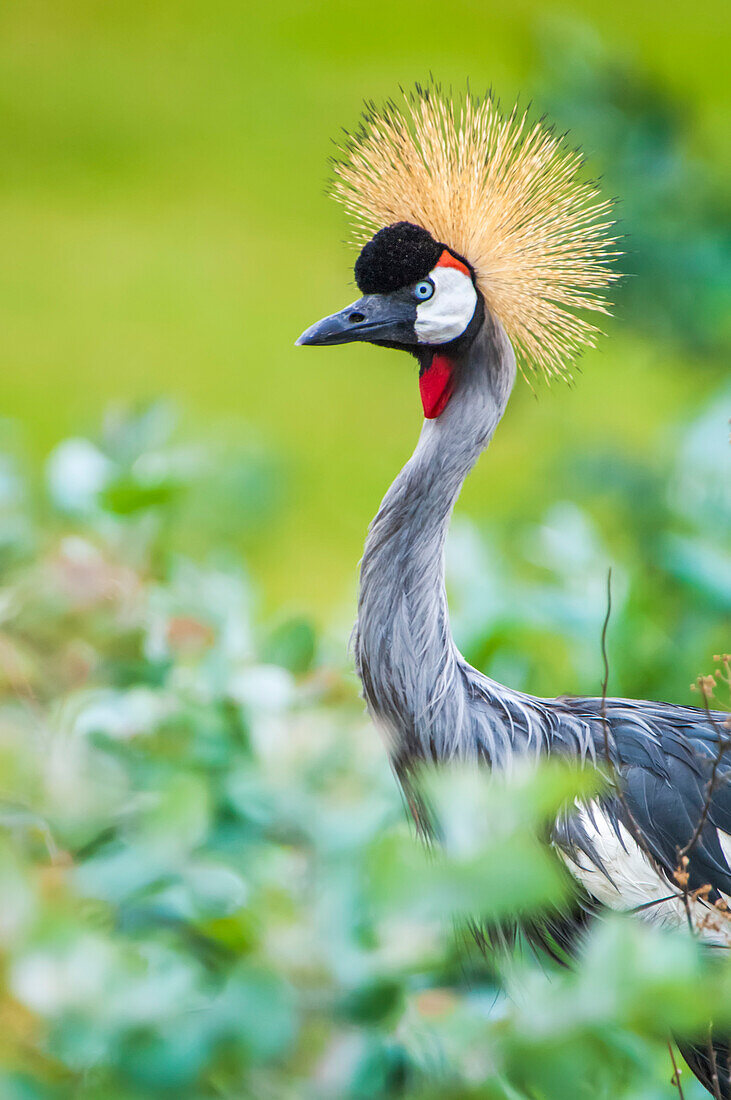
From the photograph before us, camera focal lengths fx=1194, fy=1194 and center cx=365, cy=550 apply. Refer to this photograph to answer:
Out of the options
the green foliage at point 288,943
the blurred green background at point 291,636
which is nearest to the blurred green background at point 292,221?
the blurred green background at point 291,636

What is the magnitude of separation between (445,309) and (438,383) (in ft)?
0.23

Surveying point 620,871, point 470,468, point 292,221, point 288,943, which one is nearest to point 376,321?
point 470,468

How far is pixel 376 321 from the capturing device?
108 cm

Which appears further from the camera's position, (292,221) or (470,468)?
(292,221)

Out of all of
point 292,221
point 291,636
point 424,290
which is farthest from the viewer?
point 292,221

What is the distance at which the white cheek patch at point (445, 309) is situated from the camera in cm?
108

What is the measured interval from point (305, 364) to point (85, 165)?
1.68m

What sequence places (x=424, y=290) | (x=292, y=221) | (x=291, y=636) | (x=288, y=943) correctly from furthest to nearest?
(x=292, y=221) < (x=291, y=636) < (x=424, y=290) < (x=288, y=943)

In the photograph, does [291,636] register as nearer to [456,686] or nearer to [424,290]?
[456,686]

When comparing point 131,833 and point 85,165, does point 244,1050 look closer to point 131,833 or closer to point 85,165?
point 131,833

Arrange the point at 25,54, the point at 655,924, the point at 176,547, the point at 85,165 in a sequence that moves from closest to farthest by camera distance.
→ the point at 655,924 < the point at 176,547 < the point at 85,165 < the point at 25,54

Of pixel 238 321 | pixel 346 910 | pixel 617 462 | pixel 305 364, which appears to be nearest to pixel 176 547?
pixel 617 462

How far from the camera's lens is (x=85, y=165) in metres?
4.90

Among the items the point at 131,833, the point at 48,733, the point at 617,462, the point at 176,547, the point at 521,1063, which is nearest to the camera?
the point at 521,1063
